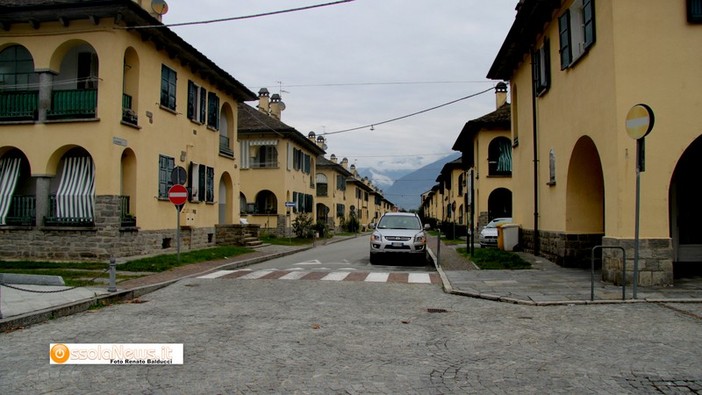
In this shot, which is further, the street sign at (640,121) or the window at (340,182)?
the window at (340,182)

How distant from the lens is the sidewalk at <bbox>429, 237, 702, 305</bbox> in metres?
9.45

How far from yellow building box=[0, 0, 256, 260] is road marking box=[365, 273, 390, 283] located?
316 inches

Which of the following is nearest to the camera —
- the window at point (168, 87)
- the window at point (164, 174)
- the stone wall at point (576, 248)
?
the stone wall at point (576, 248)

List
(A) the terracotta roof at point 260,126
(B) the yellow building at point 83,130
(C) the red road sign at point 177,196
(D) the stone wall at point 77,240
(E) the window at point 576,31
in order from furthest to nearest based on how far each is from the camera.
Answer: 1. (A) the terracotta roof at point 260,126
2. (B) the yellow building at point 83,130
3. (D) the stone wall at point 77,240
4. (C) the red road sign at point 177,196
5. (E) the window at point 576,31

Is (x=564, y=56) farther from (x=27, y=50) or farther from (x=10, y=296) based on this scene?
(x=27, y=50)

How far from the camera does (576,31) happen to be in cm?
1345

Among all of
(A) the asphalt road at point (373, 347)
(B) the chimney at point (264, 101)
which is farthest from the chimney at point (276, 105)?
(A) the asphalt road at point (373, 347)

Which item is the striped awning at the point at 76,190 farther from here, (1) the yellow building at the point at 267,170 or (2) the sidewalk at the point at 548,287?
(1) the yellow building at the point at 267,170

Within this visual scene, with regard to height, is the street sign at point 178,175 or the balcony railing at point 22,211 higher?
the street sign at point 178,175

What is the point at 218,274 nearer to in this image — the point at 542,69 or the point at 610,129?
the point at 610,129

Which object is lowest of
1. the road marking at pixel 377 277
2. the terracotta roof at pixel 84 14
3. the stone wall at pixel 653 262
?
the road marking at pixel 377 277

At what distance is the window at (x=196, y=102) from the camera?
22.2m

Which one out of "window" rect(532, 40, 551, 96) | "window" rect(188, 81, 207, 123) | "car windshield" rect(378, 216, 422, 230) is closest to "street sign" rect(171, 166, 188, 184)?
"window" rect(188, 81, 207, 123)

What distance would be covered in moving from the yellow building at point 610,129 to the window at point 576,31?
0.09ft
